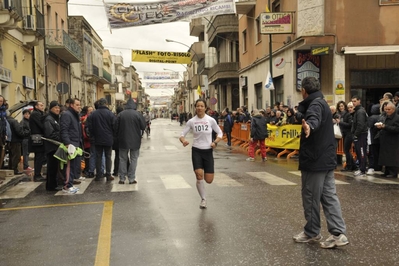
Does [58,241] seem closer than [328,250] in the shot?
No

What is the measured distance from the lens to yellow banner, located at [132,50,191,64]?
103 ft

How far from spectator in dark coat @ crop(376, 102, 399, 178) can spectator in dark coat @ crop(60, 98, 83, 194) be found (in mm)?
Result: 6615

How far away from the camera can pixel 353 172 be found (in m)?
11.7

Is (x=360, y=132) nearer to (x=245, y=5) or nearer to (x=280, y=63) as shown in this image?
(x=280, y=63)

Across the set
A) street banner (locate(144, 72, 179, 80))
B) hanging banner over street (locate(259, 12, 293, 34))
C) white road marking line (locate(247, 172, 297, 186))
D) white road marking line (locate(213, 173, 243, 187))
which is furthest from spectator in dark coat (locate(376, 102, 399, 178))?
street banner (locate(144, 72, 179, 80))

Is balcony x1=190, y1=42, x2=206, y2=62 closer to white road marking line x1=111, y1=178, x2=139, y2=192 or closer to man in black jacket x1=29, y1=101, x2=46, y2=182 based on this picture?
man in black jacket x1=29, y1=101, x2=46, y2=182

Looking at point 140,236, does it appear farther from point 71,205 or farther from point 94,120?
point 94,120

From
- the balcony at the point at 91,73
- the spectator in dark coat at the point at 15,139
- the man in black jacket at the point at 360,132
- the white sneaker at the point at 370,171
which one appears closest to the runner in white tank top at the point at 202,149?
the man in black jacket at the point at 360,132

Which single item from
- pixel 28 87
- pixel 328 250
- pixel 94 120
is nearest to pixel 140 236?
pixel 328 250

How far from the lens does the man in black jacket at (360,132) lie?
431 inches

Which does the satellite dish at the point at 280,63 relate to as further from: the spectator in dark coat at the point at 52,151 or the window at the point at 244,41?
the spectator in dark coat at the point at 52,151

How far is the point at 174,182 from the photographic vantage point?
10.1m

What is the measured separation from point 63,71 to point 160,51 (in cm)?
734

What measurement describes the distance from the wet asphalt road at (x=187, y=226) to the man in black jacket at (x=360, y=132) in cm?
128
